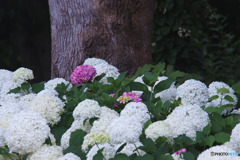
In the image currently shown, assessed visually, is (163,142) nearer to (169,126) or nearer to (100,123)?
(169,126)

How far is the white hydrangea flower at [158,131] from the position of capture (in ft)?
6.09

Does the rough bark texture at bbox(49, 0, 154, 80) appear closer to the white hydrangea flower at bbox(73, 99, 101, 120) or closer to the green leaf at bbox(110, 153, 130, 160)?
the white hydrangea flower at bbox(73, 99, 101, 120)

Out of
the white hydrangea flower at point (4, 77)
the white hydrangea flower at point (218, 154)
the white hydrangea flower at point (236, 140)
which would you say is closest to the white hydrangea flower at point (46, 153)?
the white hydrangea flower at point (218, 154)

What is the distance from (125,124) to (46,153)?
1.78 feet

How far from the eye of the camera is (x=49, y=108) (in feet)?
8.00

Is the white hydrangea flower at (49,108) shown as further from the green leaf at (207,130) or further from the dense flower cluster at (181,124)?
the green leaf at (207,130)

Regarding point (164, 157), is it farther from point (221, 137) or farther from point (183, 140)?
point (221, 137)

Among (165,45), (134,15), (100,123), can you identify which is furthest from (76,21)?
(165,45)

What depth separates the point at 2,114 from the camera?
8.20ft

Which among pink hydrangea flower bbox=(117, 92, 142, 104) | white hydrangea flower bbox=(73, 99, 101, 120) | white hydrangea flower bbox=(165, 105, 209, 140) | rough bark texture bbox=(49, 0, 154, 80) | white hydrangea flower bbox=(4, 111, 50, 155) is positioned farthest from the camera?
rough bark texture bbox=(49, 0, 154, 80)

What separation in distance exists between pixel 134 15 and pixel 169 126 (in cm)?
219

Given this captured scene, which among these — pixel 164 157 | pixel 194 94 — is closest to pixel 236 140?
pixel 164 157

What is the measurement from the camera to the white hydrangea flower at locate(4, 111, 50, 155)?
6.73 feet

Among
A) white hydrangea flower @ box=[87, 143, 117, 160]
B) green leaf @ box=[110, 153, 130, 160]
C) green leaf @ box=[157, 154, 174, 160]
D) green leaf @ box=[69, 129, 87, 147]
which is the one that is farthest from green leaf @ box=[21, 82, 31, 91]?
green leaf @ box=[157, 154, 174, 160]
